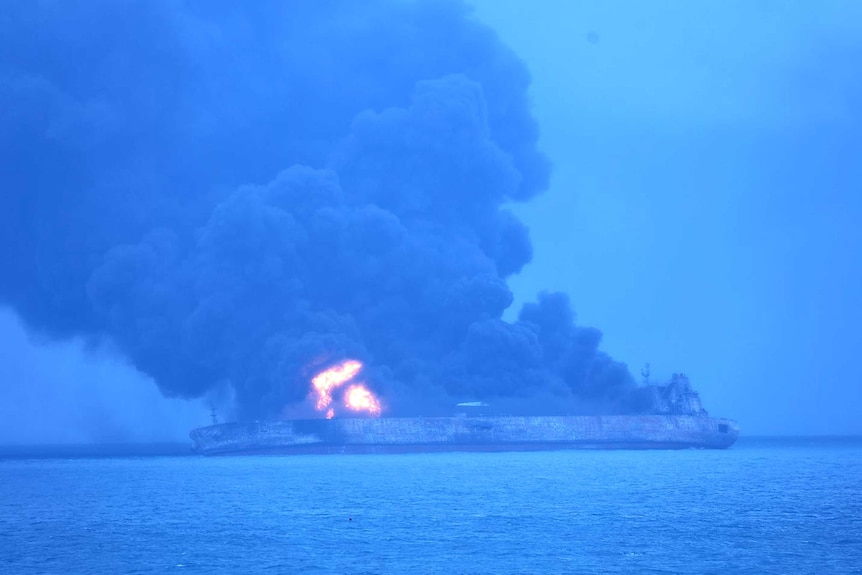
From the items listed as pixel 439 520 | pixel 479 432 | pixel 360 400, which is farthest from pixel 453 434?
pixel 439 520

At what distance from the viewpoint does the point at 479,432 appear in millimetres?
98500

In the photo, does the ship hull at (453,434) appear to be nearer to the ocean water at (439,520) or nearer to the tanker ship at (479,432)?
the tanker ship at (479,432)

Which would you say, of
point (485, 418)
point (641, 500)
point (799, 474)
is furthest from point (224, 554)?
point (485, 418)

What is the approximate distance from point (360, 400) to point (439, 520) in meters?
44.6

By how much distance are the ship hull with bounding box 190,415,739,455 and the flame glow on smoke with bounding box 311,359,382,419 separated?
1183mm

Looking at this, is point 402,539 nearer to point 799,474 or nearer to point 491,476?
point 491,476

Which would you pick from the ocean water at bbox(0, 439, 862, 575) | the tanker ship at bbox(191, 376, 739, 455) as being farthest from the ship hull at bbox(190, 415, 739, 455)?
the ocean water at bbox(0, 439, 862, 575)

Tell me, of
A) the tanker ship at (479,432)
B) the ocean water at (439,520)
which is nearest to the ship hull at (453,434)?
the tanker ship at (479,432)

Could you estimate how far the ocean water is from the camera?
38688 mm

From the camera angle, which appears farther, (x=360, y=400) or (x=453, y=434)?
(x=453, y=434)

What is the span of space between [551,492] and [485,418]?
1447 inches

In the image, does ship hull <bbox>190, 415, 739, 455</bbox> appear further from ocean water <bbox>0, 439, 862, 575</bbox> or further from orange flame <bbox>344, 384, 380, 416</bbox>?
ocean water <bbox>0, 439, 862, 575</bbox>

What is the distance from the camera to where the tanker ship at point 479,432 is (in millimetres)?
94875

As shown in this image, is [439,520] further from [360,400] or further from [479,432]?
[479,432]
